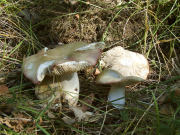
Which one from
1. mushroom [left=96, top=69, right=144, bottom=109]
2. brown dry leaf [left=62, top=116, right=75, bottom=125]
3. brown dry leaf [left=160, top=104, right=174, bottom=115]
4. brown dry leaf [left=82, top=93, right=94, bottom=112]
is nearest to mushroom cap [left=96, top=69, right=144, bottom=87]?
mushroom [left=96, top=69, right=144, bottom=109]

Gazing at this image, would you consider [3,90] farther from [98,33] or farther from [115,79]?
[98,33]

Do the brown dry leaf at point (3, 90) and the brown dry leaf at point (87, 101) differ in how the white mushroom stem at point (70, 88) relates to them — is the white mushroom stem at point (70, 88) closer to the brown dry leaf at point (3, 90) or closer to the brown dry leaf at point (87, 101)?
the brown dry leaf at point (87, 101)

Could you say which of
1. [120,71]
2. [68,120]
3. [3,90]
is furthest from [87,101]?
[3,90]

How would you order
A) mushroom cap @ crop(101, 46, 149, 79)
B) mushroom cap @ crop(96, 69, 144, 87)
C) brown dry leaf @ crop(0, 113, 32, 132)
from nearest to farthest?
brown dry leaf @ crop(0, 113, 32, 132) → mushroom cap @ crop(96, 69, 144, 87) → mushroom cap @ crop(101, 46, 149, 79)

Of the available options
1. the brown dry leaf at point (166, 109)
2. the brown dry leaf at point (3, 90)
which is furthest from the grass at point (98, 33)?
the brown dry leaf at point (166, 109)

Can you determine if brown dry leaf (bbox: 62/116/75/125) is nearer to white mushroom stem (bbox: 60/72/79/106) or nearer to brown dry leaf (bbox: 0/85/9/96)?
white mushroom stem (bbox: 60/72/79/106)

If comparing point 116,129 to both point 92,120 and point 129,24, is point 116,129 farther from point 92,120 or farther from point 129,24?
point 129,24

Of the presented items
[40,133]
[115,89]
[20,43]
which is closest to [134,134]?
[115,89]
